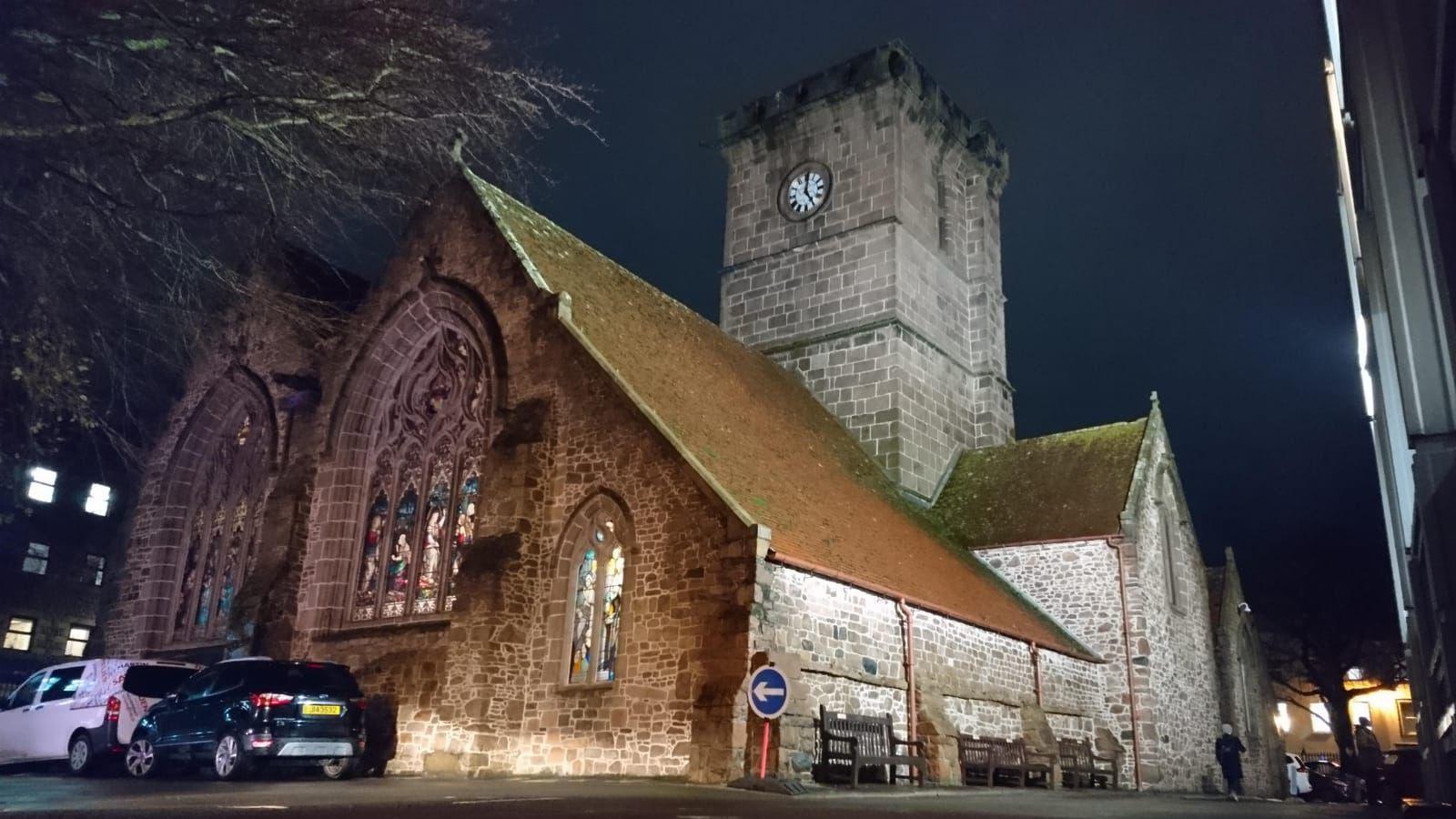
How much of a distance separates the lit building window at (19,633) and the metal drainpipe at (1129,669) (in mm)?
26682

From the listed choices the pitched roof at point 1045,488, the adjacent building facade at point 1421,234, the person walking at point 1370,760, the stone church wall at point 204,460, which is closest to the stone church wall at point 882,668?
the pitched roof at point 1045,488

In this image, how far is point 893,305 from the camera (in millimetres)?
24359

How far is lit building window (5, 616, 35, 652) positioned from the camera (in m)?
25.6

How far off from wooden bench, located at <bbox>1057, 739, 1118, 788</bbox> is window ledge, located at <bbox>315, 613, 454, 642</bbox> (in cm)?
1061

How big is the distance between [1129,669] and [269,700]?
15.8 meters

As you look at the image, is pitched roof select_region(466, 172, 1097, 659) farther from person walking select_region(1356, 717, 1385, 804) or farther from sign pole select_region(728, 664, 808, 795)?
person walking select_region(1356, 717, 1385, 804)

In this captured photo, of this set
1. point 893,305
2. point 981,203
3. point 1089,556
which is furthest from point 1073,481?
point 981,203

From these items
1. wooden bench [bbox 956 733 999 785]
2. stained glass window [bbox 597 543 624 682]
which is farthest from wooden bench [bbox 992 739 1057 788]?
stained glass window [bbox 597 543 624 682]

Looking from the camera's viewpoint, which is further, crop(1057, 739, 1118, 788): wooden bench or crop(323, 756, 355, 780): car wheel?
crop(1057, 739, 1118, 788): wooden bench

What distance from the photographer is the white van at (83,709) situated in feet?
45.6

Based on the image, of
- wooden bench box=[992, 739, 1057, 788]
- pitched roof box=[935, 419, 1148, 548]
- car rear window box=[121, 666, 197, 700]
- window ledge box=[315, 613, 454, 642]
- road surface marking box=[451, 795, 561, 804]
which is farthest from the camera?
pitched roof box=[935, 419, 1148, 548]

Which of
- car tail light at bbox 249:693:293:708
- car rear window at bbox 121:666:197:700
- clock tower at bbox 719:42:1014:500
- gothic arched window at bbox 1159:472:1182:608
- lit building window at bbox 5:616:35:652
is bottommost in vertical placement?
car tail light at bbox 249:693:293:708

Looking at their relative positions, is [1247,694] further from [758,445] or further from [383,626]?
[383,626]

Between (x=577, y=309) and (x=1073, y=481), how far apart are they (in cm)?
1237
